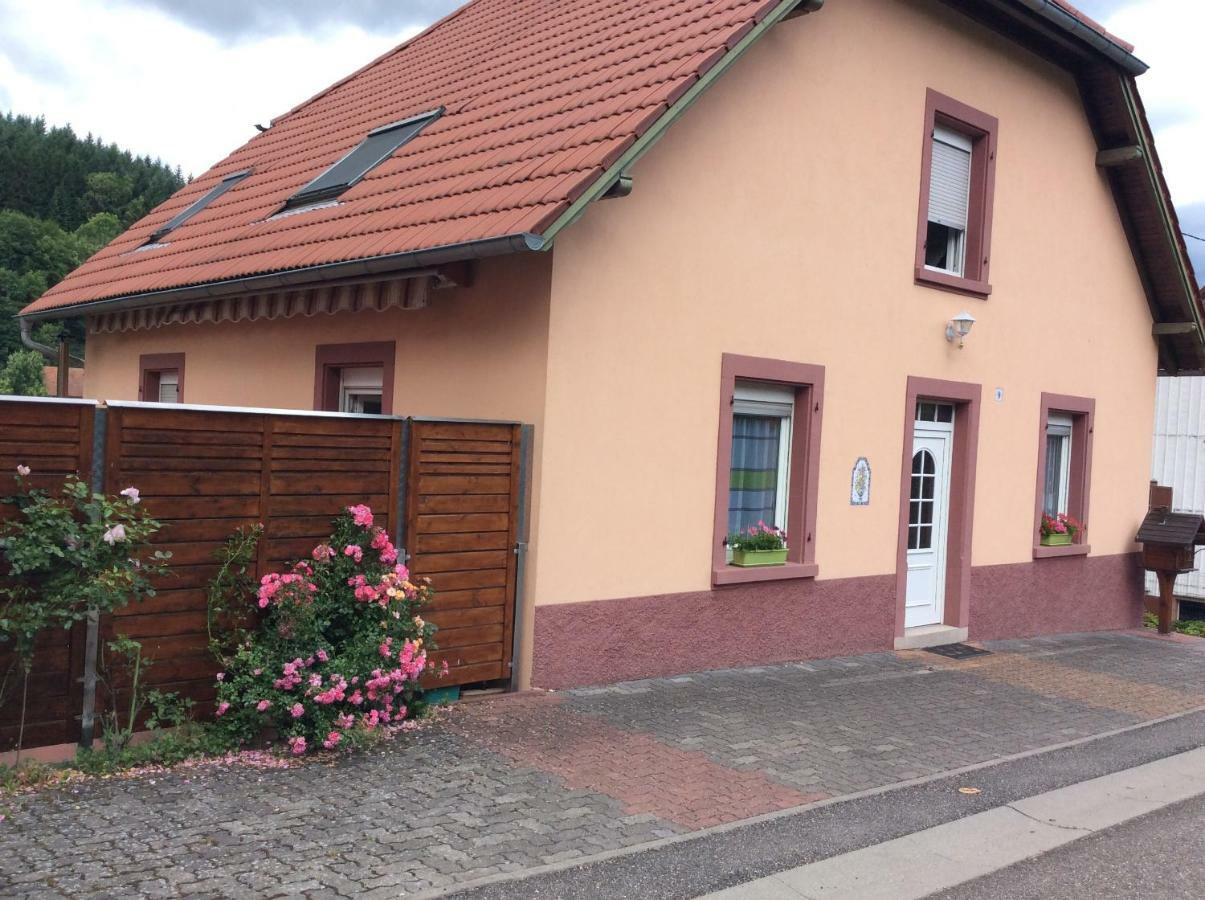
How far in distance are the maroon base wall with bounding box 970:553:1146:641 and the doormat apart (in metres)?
0.50

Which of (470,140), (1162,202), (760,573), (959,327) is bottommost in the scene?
(760,573)

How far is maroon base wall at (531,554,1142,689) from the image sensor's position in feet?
25.6

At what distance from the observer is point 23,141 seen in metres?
76.5

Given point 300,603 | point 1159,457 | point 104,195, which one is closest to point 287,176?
point 300,603

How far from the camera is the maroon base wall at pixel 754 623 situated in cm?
779

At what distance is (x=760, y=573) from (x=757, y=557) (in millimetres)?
135

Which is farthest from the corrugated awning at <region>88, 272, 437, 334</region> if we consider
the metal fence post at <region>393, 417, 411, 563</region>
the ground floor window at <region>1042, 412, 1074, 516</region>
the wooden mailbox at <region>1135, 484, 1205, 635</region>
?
the wooden mailbox at <region>1135, 484, 1205, 635</region>

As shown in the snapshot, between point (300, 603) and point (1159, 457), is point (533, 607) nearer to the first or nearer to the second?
point (300, 603)

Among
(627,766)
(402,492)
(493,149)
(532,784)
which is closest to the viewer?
(532,784)

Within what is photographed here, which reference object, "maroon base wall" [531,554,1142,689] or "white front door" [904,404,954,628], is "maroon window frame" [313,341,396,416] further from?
"white front door" [904,404,954,628]

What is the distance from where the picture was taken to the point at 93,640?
5.53 meters

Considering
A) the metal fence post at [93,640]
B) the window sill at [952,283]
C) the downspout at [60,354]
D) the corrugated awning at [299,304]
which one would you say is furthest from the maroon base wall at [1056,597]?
the downspout at [60,354]

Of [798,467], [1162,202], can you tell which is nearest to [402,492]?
[798,467]

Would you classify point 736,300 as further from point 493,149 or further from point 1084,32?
point 1084,32
